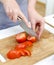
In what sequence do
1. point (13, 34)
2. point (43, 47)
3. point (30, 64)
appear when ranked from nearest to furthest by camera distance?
point (30, 64), point (43, 47), point (13, 34)

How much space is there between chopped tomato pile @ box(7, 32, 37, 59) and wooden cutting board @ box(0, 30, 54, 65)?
0.02 m

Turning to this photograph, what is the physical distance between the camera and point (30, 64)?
0.78 metres

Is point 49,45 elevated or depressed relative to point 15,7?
depressed

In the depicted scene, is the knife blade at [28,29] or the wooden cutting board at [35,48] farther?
the knife blade at [28,29]

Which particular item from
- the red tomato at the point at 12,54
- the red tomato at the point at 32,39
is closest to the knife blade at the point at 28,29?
the red tomato at the point at 32,39

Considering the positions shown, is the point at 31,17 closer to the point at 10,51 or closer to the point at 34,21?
the point at 34,21

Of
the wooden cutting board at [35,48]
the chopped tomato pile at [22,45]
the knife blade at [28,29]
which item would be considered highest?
the knife blade at [28,29]

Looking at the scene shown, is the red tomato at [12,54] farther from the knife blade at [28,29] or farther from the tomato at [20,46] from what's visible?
the knife blade at [28,29]

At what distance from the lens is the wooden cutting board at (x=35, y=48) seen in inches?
31.4

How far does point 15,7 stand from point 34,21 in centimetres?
17

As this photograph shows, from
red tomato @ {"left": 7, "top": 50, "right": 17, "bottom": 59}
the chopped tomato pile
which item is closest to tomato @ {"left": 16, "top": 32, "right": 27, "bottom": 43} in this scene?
the chopped tomato pile

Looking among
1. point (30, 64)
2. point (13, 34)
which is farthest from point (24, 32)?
point (30, 64)

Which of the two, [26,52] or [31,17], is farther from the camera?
[31,17]

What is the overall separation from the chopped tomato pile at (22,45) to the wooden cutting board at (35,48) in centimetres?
2
